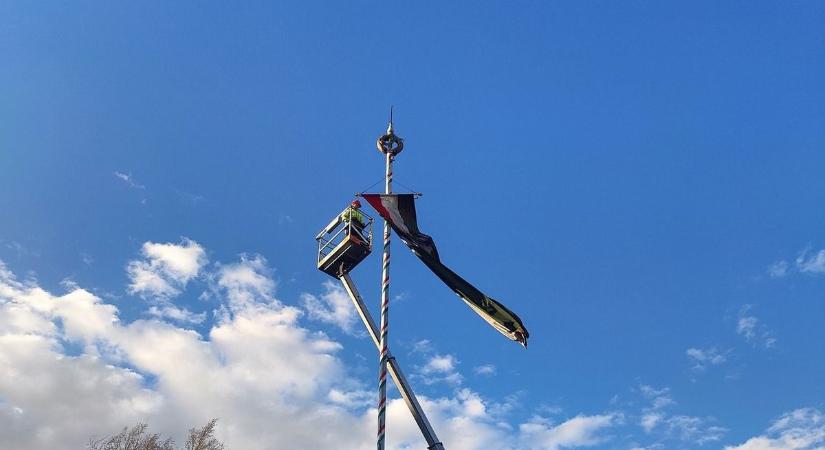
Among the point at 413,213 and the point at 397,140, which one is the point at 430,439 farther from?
the point at 397,140

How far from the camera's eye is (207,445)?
50.2 metres

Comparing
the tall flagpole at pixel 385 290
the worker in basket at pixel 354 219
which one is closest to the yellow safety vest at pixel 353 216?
the worker in basket at pixel 354 219

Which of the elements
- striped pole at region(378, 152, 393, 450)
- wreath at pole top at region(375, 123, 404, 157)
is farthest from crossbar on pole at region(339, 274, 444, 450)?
wreath at pole top at region(375, 123, 404, 157)

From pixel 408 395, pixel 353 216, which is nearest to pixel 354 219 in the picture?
pixel 353 216

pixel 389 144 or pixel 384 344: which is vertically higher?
pixel 389 144

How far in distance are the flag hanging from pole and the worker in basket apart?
443 cm

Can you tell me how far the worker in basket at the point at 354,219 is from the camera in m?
29.9

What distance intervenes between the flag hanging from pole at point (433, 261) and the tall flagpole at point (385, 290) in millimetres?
728

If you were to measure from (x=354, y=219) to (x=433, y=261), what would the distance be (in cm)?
579

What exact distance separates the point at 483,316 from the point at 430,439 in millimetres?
5693

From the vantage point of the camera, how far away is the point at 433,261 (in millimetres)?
26281

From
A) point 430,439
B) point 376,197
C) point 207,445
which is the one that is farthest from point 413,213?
point 207,445

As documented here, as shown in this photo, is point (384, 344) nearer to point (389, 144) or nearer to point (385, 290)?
point (385, 290)

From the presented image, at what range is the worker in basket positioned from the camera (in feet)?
98.0
